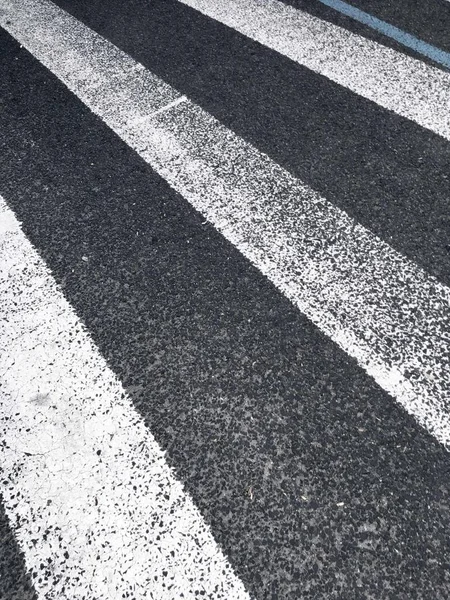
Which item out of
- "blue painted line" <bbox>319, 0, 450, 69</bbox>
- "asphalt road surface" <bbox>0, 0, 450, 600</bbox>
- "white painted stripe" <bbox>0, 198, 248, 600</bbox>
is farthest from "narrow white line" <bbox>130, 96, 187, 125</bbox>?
"blue painted line" <bbox>319, 0, 450, 69</bbox>

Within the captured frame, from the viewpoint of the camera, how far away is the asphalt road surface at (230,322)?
1.66 metres

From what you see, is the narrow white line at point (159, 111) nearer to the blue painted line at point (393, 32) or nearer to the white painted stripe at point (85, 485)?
the white painted stripe at point (85, 485)

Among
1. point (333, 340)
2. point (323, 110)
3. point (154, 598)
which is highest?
point (323, 110)

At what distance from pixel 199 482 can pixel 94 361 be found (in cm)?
64

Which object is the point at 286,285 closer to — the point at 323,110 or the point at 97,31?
the point at 323,110

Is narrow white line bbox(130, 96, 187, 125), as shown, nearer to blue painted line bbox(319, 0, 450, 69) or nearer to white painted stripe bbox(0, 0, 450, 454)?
white painted stripe bbox(0, 0, 450, 454)

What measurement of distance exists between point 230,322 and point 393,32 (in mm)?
2729

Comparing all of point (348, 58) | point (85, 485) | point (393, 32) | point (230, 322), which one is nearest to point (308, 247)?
point (230, 322)

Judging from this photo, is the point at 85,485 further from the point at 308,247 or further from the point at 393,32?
the point at 393,32

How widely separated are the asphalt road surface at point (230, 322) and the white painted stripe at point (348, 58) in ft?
0.07

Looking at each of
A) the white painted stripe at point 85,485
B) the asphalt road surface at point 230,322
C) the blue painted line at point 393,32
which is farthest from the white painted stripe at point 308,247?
the blue painted line at point 393,32

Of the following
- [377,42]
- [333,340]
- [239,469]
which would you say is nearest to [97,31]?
[377,42]

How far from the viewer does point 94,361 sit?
2.15 metres

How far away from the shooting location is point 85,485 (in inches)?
71.1
